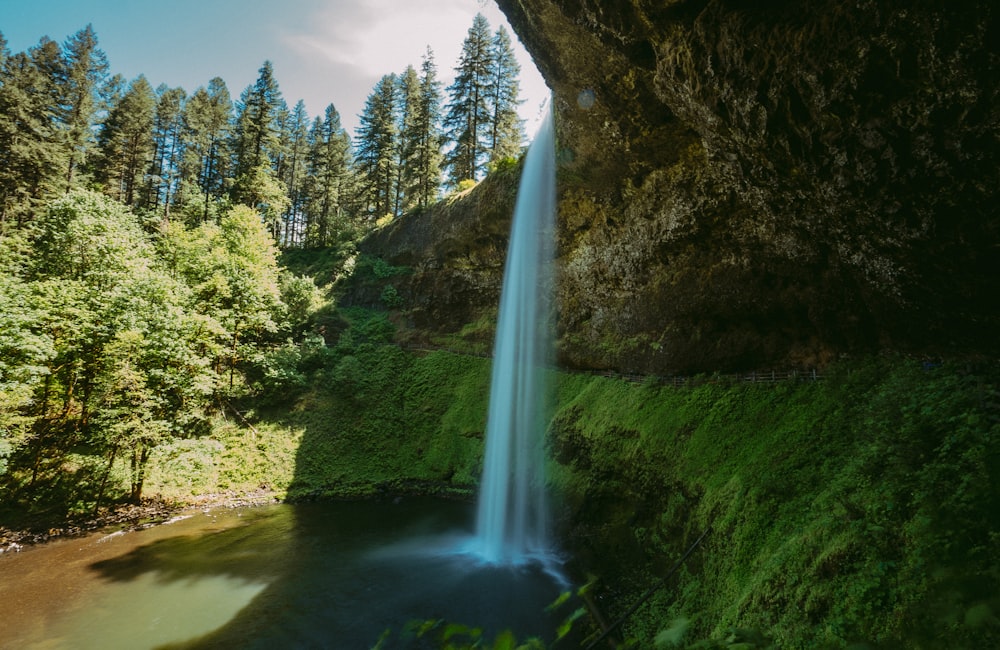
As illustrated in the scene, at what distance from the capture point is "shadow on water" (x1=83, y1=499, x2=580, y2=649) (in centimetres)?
995

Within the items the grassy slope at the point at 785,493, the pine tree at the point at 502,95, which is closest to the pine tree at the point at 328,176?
the pine tree at the point at 502,95

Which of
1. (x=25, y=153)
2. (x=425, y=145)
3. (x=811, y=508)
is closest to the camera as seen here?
(x=811, y=508)

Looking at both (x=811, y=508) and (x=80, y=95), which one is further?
(x=80, y=95)

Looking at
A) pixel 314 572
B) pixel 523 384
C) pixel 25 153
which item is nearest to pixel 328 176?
pixel 25 153

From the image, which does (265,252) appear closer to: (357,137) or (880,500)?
(357,137)

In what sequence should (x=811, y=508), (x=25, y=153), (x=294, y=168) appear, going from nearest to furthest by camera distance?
(x=811, y=508), (x=25, y=153), (x=294, y=168)

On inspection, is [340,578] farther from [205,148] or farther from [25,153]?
[205,148]

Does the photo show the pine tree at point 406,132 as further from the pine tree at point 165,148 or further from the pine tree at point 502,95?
the pine tree at point 165,148

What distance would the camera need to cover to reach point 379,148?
37812mm

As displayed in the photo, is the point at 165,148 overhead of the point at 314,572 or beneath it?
overhead

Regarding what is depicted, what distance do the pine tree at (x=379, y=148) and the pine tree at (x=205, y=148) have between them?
538 inches

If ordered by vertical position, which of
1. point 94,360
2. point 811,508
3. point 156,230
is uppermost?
point 156,230

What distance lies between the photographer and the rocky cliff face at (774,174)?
5.91 metres

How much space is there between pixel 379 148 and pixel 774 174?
34843 mm
